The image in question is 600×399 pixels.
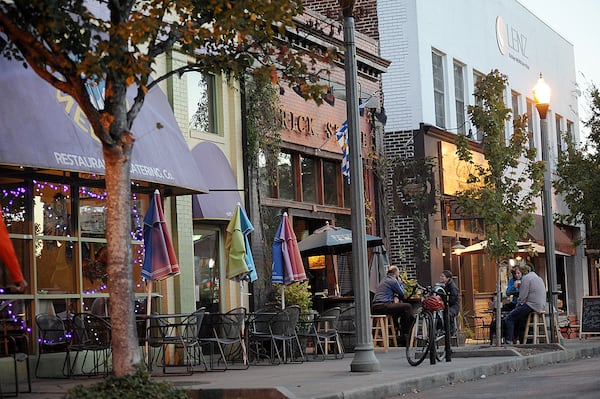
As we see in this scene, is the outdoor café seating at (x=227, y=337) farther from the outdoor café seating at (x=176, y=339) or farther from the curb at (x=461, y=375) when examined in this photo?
the curb at (x=461, y=375)

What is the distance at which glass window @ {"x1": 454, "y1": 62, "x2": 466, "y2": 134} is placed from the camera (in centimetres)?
3391

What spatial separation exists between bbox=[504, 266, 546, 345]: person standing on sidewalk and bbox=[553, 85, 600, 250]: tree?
37.9 feet

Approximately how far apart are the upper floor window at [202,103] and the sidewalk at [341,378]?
201 inches

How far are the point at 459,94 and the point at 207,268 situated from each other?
47.7 ft

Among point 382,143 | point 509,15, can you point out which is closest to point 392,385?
point 382,143

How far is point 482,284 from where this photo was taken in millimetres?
34406

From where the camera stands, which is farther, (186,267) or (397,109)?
(397,109)

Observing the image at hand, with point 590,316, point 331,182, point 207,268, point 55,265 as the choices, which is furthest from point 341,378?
point 590,316

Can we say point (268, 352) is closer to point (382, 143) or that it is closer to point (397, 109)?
point (382, 143)

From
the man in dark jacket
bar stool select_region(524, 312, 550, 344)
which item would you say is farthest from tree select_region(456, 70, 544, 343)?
bar stool select_region(524, 312, 550, 344)

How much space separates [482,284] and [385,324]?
11767 mm

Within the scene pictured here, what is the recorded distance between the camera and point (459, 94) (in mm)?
34375

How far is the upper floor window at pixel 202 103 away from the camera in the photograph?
21828mm

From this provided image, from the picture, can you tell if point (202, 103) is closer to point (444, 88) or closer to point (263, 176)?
point (263, 176)
